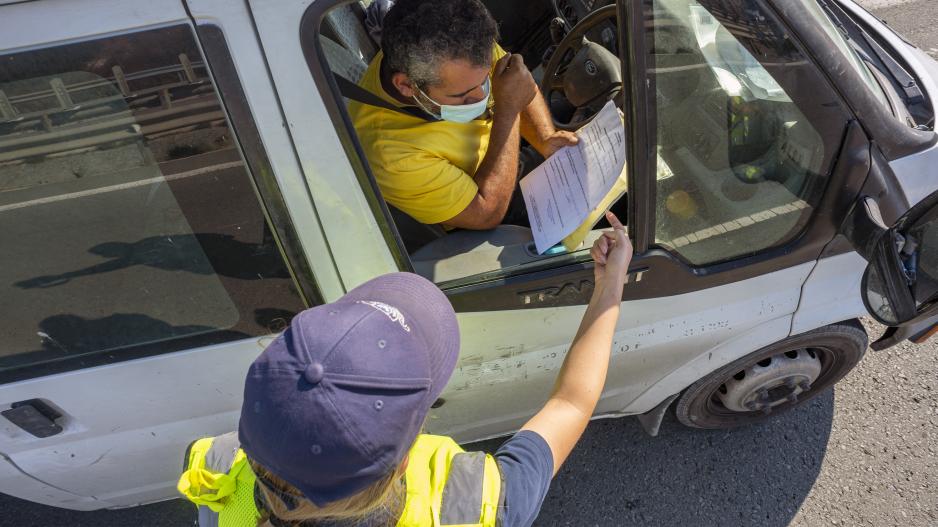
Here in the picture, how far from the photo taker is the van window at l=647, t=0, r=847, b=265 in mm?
1603

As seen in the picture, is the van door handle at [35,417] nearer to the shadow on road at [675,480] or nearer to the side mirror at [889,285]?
the shadow on road at [675,480]

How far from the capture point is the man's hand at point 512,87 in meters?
1.98

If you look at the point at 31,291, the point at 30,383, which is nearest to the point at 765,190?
the point at 31,291

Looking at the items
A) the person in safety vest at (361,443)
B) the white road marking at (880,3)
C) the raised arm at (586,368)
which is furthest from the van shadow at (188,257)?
the white road marking at (880,3)

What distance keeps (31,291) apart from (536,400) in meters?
1.53

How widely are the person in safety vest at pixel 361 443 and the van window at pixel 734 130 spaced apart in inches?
33.2

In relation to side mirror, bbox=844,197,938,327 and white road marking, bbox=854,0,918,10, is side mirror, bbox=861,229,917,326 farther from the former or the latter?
white road marking, bbox=854,0,918,10

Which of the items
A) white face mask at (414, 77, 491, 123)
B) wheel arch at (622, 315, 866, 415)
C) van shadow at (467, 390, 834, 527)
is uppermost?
white face mask at (414, 77, 491, 123)

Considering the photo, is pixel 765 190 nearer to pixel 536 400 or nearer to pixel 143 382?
pixel 536 400

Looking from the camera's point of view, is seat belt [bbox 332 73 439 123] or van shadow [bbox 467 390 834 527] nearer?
seat belt [bbox 332 73 439 123]

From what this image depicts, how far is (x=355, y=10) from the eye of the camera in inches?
102

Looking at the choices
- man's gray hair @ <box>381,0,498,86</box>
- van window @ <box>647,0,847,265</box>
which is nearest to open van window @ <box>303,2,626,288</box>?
man's gray hair @ <box>381,0,498,86</box>

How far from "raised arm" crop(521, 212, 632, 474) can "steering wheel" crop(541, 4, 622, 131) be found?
1.04 metres

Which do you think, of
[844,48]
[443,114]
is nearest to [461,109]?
[443,114]
